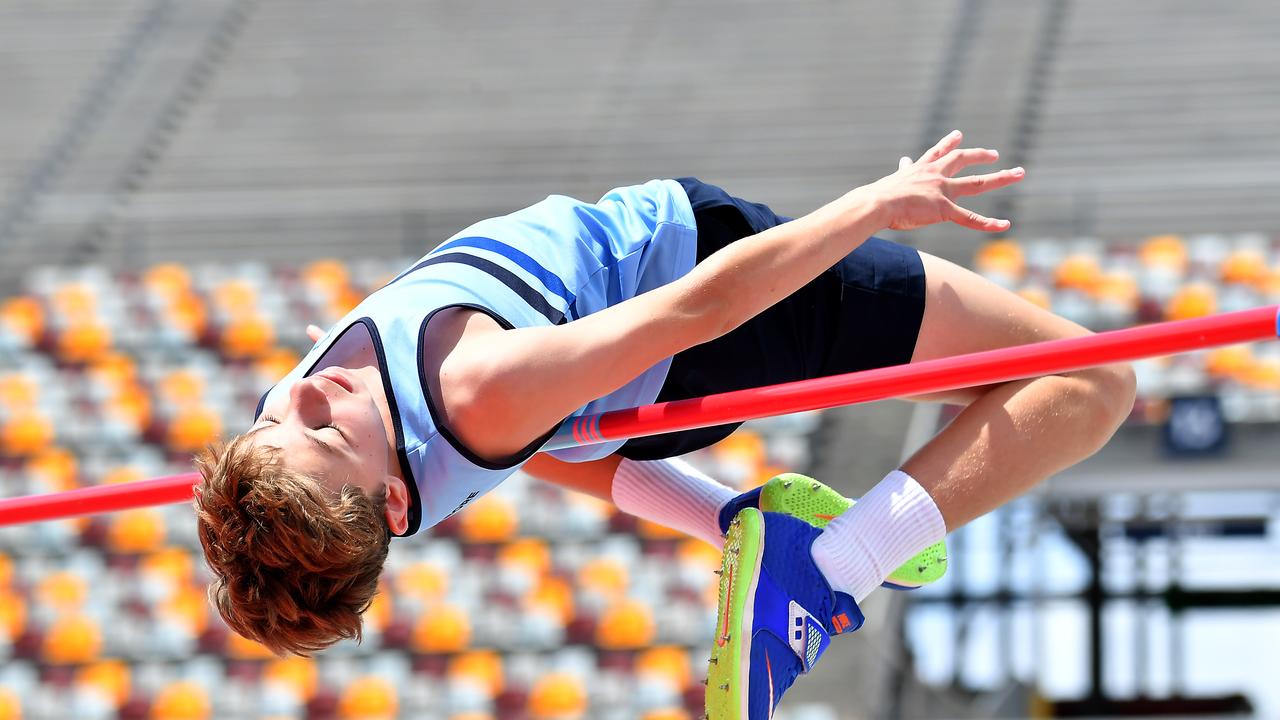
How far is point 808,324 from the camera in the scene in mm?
2176

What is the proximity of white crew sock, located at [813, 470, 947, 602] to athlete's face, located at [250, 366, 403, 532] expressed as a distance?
601 millimetres

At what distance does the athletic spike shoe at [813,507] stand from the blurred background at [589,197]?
10.5 feet

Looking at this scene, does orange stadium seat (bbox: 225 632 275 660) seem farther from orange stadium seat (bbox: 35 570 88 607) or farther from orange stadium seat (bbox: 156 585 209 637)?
orange stadium seat (bbox: 35 570 88 607)

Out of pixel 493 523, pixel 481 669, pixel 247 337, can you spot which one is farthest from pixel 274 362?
pixel 481 669

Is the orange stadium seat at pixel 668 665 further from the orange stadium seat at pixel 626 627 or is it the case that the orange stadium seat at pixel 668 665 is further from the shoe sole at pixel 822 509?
the shoe sole at pixel 822 509

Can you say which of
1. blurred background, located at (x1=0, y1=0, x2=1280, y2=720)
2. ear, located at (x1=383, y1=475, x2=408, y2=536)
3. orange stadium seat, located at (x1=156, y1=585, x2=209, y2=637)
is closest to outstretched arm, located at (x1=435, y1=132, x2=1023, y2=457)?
ear, located at (x1=383, y1=475, x2=408, y2=536)

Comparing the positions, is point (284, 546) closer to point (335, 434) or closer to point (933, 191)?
point (335, 434)

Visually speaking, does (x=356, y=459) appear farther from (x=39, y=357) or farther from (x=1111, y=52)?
(x=1111, y=52)

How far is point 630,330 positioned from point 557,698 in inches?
174

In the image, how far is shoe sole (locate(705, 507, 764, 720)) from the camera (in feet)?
6.19

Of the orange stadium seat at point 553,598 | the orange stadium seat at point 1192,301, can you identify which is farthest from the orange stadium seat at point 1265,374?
the orange stadium seat at point 553,598

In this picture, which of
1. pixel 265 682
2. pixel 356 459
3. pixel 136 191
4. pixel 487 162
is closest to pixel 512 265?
pixel 356 459

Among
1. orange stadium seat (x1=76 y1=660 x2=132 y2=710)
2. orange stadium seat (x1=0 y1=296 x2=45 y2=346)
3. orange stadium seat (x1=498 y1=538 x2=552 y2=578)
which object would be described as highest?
orange stadium seat (x1=0 y1=296 x2=45 y2=346)

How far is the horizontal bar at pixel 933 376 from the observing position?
68.9 inches
